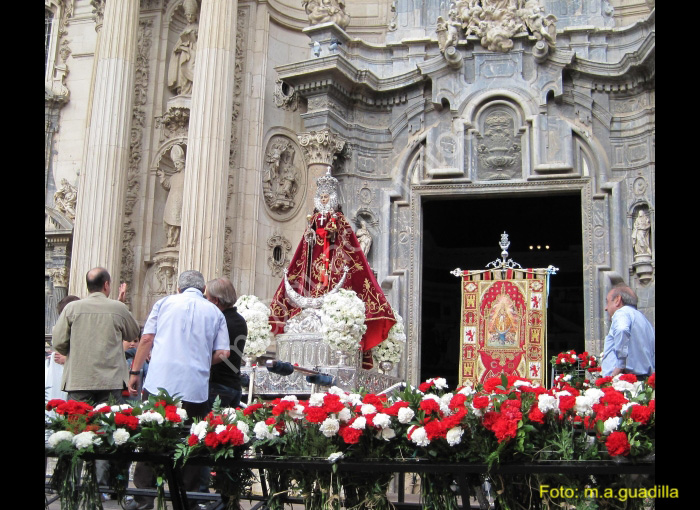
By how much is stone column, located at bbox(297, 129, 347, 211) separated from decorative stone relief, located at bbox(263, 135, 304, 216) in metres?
0.46

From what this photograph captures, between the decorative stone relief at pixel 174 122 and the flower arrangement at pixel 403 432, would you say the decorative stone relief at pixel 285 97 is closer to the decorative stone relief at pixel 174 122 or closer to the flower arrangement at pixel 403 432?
the decorative stone relief at pixel 174 122

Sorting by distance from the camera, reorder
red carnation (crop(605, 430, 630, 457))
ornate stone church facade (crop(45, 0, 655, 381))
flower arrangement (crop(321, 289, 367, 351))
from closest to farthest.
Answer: red carnation (crop(605, 430, 630, 457)) < flower arrangement (crop(321, 289, 367, 351)) < ornate stone church facade (crop(45, 0, 655, 381))

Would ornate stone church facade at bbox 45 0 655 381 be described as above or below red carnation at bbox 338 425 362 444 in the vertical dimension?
above

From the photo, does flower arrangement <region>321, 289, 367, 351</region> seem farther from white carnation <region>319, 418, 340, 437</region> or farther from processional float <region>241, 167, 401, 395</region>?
white carnation <region>319, 418, 340, 437</region>

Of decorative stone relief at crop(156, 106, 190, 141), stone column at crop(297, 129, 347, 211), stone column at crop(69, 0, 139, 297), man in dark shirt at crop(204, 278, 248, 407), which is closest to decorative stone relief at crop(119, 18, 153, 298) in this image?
decorative stone relief at crop(156, 106, 190, 141)

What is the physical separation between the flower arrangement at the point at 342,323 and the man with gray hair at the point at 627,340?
349 cm

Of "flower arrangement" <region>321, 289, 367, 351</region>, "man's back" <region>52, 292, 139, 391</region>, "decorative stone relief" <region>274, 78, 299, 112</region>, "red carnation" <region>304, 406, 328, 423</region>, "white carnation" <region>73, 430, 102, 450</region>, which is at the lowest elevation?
"white carnation" <region>73, 430, 102, 450</region>

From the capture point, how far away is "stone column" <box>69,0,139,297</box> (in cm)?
1280

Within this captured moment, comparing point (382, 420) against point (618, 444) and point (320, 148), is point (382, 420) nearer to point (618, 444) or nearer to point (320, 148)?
point (618, 444)

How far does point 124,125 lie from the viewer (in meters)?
13.4

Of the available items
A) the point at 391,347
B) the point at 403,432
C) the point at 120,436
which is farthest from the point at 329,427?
the point at 391,347

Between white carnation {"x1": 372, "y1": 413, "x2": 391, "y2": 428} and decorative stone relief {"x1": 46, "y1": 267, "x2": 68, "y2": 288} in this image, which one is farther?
decorative stone relief {"x1": 46, "y1": 267, "x2": 68, "y2": 288}

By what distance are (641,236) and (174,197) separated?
7606 millimetres

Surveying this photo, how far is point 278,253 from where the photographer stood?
13.8 metres
